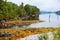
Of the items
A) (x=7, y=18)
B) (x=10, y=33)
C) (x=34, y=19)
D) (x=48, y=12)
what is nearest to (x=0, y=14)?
(x=7, y=18)

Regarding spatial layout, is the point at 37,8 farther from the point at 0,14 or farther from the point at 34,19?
the point at 0,14

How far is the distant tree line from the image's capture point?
3326 mm

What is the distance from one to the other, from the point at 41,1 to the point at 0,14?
85cm

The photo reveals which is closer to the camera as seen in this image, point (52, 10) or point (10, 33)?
point (10, 33)

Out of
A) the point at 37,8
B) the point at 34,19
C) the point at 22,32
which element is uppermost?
the point at 37,8

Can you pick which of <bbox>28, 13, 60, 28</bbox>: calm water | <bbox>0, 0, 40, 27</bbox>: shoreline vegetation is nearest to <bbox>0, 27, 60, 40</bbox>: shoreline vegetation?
<bbox>28, 13, 60, 28</bbox>: calm water

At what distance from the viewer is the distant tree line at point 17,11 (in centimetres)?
333

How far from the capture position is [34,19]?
3.47 m

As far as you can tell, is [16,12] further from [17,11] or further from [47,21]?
[47,21]

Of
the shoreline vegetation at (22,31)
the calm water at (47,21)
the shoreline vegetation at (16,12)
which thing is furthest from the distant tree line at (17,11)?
the shoreline vegetation at (22,31)

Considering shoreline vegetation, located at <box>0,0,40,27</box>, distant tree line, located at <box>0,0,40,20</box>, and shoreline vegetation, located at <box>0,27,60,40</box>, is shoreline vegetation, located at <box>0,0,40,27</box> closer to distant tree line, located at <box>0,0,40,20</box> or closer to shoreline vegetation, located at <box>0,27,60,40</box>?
distant tree line, located at <box>0,0,40,20</box>

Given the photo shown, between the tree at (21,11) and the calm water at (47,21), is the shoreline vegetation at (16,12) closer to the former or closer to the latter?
the tree at (21,11)

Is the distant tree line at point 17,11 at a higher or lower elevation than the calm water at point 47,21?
higher

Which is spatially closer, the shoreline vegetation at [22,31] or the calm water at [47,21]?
the shoreline vegetation at [22,31]
